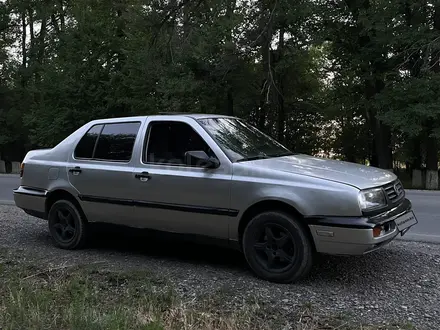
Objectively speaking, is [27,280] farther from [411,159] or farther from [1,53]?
[1,53]

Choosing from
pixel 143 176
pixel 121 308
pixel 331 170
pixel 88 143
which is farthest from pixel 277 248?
pixel 88 143

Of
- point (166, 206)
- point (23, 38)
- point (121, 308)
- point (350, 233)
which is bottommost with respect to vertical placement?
point (121, 308)

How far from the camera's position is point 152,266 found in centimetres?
555

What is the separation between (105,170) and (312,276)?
2.76 meters

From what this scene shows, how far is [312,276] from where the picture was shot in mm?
5004

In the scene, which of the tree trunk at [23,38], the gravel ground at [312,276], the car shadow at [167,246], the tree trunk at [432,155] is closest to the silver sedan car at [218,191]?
the car shadow at [167,246]

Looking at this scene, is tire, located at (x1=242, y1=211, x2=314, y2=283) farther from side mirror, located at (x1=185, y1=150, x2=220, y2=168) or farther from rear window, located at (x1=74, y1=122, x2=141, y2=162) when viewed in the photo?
rear window, located at (x1=74, y1=122, x2=141, y2=162)

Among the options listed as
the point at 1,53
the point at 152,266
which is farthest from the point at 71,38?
the point at 152,266

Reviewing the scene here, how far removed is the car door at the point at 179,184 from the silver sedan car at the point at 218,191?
12 mm

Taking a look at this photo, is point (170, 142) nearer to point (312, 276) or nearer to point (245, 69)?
point (312, 276)

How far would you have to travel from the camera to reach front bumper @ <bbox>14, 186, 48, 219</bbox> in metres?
6.57

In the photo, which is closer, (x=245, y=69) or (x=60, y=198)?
(x=60, y=198)

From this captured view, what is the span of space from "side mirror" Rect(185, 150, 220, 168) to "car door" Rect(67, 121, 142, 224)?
87 cm

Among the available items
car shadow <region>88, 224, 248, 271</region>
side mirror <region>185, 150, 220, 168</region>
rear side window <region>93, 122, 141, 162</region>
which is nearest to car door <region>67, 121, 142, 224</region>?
rear side window <region>93, 122, 141, 162</region>
